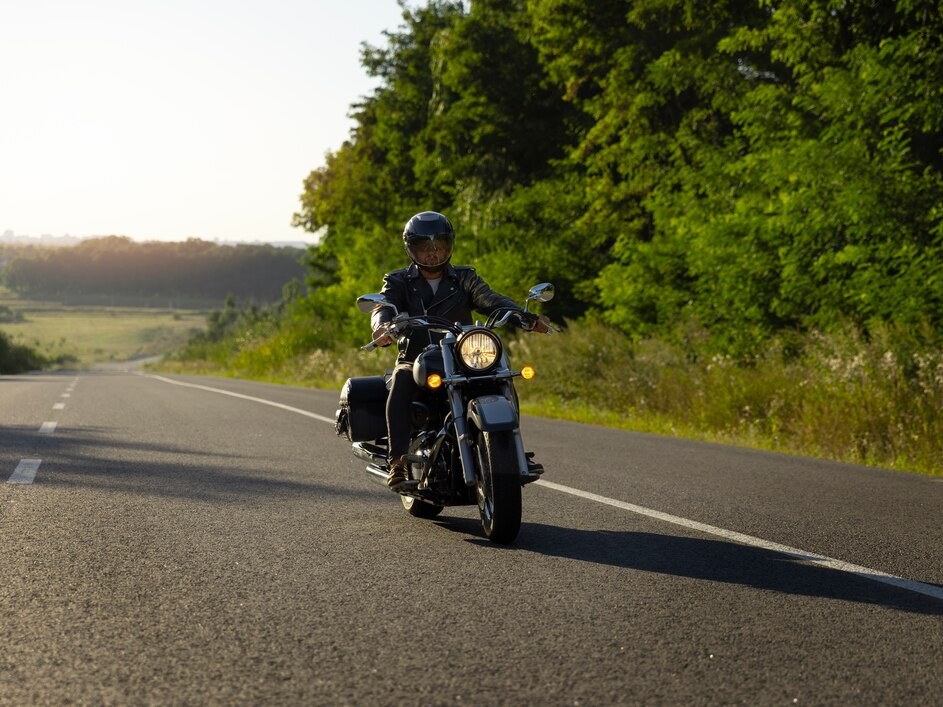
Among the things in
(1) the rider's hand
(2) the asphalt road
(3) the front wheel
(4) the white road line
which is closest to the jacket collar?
(1) the rider's hand

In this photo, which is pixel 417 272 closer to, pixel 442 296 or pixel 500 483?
pixel 442 296

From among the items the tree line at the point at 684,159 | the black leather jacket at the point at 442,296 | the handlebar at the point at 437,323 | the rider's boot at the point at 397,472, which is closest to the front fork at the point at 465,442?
the handlebar at the point at 437,323

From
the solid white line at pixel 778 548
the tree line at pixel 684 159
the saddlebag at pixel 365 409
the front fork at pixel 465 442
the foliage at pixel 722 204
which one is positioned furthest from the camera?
the tree line at pixel 684 159

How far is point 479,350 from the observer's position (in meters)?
6.43

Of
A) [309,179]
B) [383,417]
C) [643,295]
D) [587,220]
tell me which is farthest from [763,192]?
[309,179]

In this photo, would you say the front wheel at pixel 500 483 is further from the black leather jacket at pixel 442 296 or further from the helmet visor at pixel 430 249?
the helmet visor at pixel 430 249

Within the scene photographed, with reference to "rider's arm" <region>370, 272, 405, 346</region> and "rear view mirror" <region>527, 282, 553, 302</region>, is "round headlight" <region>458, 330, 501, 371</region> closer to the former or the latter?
"rear view mirror" <region>527, 282, 553, 302</region>

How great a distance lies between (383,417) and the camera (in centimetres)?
744

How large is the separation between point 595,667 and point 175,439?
9.30 m

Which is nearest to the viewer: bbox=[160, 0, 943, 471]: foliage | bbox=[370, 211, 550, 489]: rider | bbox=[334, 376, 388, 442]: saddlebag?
bbox=[370, 211, 550, 489]: rider

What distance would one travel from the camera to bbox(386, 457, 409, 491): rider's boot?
6906mm

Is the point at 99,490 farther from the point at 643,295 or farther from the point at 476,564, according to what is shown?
the point at 643,295

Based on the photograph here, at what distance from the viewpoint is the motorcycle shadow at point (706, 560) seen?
5.38 m

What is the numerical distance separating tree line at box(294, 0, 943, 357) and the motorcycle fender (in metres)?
8.95
